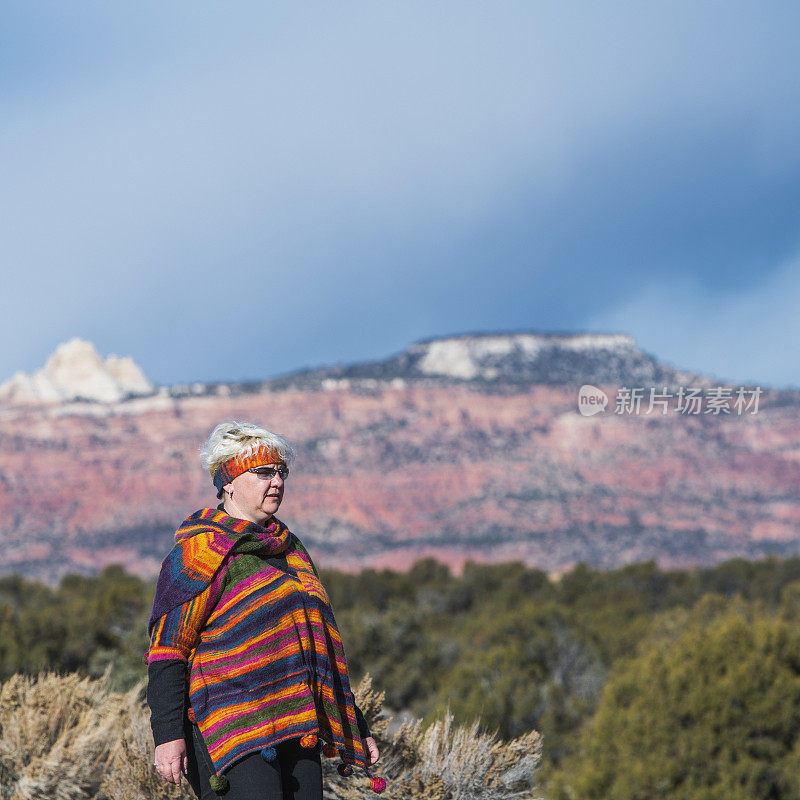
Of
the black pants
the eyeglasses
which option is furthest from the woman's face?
the black pants

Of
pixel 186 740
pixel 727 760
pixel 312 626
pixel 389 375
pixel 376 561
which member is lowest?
pixel 376 561

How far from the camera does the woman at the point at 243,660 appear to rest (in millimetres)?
3184

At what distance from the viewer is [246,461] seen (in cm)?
341

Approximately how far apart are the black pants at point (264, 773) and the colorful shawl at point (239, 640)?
41 mm

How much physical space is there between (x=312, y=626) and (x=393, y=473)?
122433 mm

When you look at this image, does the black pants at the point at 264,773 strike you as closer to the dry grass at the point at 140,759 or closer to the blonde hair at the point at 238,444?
the blonde hair at the point at 238,444

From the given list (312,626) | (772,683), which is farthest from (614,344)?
(312,626)

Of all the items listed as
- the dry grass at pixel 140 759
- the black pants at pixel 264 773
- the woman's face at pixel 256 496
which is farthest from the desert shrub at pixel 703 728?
the woman's face at pixel 256 496

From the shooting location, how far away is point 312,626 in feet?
11.0

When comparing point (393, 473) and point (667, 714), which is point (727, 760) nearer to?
point (667, 714)

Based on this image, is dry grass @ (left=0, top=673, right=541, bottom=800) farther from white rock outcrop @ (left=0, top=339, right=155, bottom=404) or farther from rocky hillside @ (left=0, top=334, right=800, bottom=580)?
white rock outcrop @ (left=0, top=339, right=155, bottom=404)

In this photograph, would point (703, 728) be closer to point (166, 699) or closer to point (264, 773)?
point (264, 773)

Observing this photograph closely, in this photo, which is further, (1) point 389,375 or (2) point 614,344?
(2) point 614,344

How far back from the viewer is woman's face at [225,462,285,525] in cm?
340
